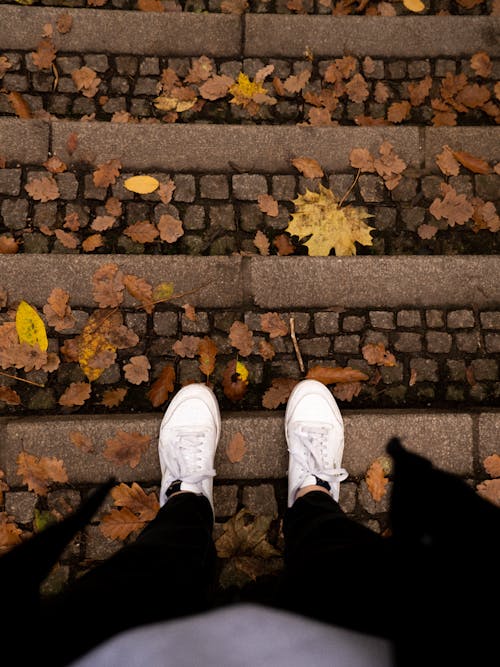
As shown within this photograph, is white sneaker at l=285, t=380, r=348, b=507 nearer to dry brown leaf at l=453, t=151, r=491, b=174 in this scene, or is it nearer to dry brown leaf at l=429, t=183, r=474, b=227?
dry brown leaf at l=429, t=183, r=474, b=227

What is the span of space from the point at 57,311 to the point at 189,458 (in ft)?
3.30

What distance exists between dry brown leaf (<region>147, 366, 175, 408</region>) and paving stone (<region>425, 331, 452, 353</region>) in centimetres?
137

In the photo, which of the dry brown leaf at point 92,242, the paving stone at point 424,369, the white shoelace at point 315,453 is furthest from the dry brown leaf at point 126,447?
the paving stone at point 424,369

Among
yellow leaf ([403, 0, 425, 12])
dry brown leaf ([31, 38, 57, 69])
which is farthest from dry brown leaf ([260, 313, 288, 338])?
yellow leaf ([403, 0, 425, 12])

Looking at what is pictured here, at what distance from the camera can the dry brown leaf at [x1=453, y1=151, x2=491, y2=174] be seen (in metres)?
2.71

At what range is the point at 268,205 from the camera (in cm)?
263

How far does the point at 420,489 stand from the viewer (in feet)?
4.33

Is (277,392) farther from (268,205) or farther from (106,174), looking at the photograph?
(106,174)

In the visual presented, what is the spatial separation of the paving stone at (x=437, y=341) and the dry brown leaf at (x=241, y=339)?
3.13ft

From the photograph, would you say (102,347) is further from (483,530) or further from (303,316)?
(483,530)

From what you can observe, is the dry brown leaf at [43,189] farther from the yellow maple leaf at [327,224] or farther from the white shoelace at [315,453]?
the white shoelace at [315,453]

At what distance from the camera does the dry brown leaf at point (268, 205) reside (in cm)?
263

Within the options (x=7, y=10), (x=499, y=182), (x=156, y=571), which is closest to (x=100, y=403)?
(x=156, y=571)

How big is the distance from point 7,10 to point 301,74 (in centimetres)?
175
